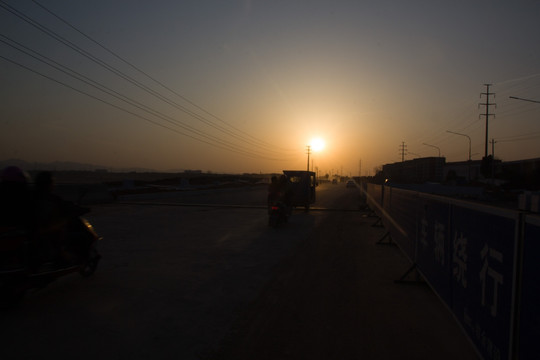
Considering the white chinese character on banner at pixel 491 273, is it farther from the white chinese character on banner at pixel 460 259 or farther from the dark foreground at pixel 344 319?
the dark foreground at pixel 344 319

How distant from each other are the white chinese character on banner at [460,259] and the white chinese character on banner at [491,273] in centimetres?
50

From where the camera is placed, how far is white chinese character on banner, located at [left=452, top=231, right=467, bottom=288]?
12.4ft

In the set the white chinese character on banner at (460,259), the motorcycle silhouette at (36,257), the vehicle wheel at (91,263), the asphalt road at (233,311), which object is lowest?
the asphalt road at (233,311)

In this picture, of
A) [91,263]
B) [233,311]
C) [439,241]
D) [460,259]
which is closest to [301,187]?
[91,263]

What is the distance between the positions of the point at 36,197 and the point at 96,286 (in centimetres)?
179

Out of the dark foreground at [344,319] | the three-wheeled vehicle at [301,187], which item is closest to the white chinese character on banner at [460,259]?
the dark foreground at [344,319]

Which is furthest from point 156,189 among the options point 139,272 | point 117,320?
point 117,320

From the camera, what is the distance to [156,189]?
1410 inches

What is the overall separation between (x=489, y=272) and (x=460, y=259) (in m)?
0.86

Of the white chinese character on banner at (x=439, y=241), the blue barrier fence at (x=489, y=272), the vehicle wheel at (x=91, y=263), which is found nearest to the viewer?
the blue barrier fence at (x=489, y=272)

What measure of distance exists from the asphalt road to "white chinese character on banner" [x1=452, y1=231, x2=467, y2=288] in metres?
0.83

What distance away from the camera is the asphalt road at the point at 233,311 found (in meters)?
3.86

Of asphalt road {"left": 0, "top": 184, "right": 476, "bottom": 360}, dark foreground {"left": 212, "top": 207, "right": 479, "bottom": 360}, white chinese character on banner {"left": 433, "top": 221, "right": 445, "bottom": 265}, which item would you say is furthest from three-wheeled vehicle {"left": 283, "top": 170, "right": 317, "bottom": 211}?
white chinese character on banner {"left": 433, "top": 221, "right": 445, "bottom": 265}

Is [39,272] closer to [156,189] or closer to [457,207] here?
[457,207]
